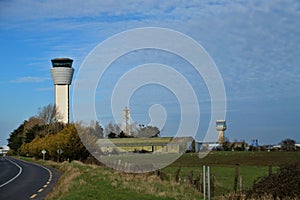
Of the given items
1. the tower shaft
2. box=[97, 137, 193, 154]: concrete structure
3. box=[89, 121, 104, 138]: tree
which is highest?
the tower shaft

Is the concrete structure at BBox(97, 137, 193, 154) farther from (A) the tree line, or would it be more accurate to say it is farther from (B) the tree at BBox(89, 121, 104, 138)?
(B) the tree at BBox(89, 121, 104, 138)

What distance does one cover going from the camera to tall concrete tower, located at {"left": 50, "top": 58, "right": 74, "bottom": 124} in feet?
498

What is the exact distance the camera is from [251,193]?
18.1m

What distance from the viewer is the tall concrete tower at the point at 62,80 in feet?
498

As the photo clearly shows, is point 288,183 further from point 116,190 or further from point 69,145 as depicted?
point 69,145

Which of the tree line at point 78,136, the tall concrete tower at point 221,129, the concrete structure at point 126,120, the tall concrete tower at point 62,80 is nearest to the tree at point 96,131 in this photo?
the tree line at point 78,136

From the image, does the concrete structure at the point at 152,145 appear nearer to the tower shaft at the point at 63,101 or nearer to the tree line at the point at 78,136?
the tree line at the point at 78,136

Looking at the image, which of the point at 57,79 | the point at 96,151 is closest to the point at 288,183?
the point at 96,151

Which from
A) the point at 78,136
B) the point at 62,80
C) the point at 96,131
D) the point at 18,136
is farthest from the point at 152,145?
the point at 62,80

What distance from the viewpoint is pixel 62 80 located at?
163000 millimetres

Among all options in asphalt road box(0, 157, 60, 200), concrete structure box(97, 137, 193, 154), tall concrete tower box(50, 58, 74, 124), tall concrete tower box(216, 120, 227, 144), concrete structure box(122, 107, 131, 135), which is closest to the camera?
asphalt road box(0, 157, 60, 200)

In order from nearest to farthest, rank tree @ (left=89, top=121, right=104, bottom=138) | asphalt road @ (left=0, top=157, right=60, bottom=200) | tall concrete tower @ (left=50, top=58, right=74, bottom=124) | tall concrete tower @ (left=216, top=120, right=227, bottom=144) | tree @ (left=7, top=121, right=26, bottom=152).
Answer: asphalt road @ (left=0, top=157, right=60, bottom=200) < tree @ (left=89, top=121, right=104, bottom=138) < tall concrete tower @ (left=216, top=120, right=227, bottom=144) < tree @ (left=7, top=121, right=26, bottom=152) < tall concrete tower @ (left=50, top=58, right=74, bottom=124)

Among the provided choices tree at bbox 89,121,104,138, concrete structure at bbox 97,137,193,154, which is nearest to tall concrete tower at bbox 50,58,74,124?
tree at bbox 89,121,104,138

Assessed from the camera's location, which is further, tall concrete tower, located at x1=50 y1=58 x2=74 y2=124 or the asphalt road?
tall concrete tower, located at x1=50 y1=58 x2=74 y2=124
